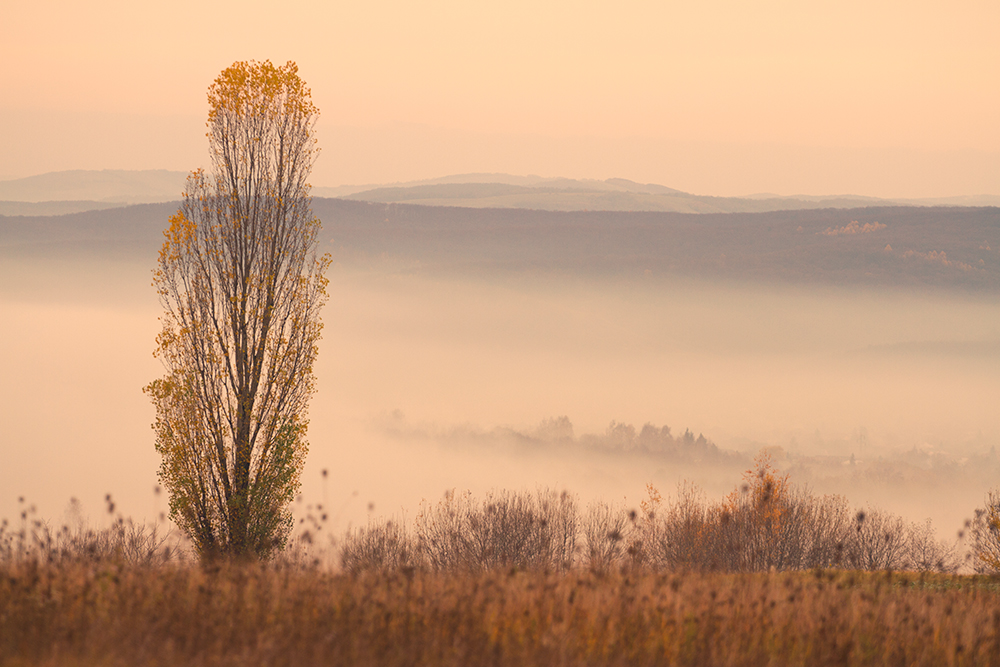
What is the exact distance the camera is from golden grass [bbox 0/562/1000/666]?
8.12 m

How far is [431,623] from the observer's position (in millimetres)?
8938

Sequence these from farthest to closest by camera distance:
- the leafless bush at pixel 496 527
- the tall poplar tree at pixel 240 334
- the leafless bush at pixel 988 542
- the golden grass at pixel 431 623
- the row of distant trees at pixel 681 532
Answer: the leafless bush at pixel 496 527 → the row of distant trees at pixel 681 532 → the leafless bush at pixel 988 542 → the tall poplar tree at pixel 240 334 → the golden grass at pixel 431 623

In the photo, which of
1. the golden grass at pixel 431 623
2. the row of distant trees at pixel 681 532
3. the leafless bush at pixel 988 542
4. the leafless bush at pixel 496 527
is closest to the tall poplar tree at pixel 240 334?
the golden grass at pixel 431 623

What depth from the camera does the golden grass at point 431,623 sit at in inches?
320

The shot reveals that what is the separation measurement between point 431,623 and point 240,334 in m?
15.6

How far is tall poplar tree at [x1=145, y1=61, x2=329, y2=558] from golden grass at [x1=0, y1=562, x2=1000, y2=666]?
11.4 m

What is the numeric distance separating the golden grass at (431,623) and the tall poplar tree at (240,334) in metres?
11.4

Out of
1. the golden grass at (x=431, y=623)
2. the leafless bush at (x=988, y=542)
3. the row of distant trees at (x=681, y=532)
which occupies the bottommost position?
the row of distant trees at (x=681, y=532)

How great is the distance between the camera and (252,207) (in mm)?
23641

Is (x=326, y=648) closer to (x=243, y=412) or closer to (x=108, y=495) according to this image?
(x=108, y=495)

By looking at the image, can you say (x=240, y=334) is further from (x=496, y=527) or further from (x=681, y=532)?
(x=681, y=532)

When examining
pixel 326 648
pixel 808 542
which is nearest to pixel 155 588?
pixel 326 648

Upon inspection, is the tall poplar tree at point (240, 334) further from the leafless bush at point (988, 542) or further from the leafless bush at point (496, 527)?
the leafless bush at point (988, 542)

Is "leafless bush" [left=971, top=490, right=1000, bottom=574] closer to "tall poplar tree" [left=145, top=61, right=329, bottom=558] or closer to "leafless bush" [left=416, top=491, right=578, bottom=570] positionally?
"leafless bush" [left=416, top=491, right=578, bottom=570]
